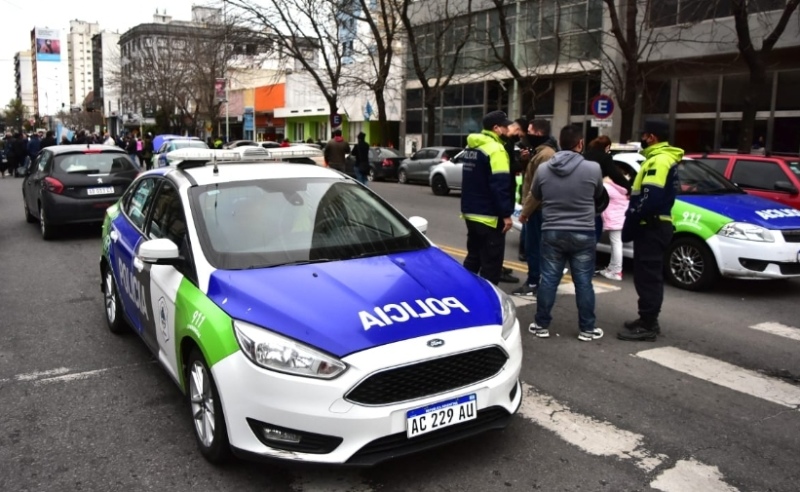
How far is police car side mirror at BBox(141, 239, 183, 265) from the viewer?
403cm

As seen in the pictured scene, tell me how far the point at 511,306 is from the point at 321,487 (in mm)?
1519

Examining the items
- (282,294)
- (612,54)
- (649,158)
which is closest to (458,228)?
(649,158)

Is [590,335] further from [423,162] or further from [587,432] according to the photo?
[423,162]

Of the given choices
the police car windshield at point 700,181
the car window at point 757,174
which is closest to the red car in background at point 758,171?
the car window at point 757,174

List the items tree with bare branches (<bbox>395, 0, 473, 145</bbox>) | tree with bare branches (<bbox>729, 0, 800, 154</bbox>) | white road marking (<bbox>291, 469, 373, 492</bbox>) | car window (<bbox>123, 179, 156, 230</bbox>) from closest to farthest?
white road marking (<bbox>291, 469, 373, 492</bbox>), car window (<bbox>123, 179, 156, 230</bbox>), tree with bare branches (<bbox>729, 0, 800, 154</bbox>), tree with bare branches (<bbox>395, 0, 473, 145</bbox>)

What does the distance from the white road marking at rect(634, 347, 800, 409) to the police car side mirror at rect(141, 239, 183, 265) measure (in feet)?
12.4

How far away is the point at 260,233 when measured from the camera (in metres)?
4.32

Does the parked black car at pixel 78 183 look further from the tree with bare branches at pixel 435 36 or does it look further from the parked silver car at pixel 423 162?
the tree with bare branches at pixel 435 36

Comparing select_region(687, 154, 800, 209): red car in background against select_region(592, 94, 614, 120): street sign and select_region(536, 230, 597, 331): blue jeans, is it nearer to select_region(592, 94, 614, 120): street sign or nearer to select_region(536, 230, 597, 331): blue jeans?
select_region(536, 230, 597, 331): blue jeans

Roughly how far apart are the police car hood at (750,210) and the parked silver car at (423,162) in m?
15.8

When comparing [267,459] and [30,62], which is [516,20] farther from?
[30,62]

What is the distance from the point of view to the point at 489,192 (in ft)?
21.2

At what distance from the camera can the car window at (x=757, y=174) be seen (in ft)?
32.0

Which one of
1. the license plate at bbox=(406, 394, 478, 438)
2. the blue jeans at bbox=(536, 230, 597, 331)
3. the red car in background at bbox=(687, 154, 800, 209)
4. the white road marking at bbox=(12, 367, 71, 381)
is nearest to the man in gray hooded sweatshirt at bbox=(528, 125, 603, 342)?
the blue jeans at bbox=(536, 230, 597, 331)
